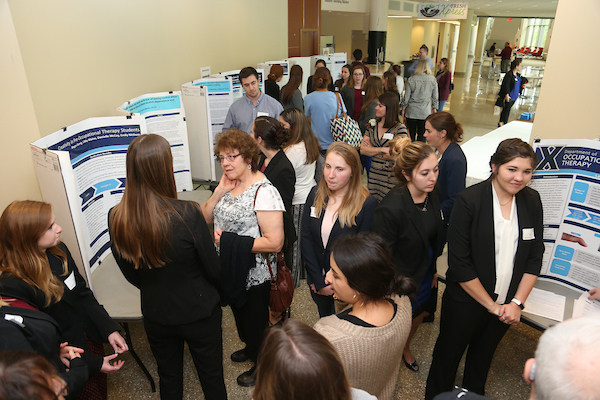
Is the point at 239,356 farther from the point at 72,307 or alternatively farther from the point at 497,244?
the point at 497,244

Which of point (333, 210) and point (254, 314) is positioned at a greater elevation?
point (333, 210)

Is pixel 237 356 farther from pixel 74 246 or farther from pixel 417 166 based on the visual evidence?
pixel 417 166

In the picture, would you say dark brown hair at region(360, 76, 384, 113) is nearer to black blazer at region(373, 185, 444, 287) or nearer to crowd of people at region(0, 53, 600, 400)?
crowd of people at region(0, 53, 600, 400)

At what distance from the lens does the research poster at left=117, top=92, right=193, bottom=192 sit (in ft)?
11.5

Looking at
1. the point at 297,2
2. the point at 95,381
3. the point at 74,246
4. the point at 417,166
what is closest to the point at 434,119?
the point at 417,166

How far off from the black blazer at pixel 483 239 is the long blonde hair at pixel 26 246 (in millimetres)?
1949

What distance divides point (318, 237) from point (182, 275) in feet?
2.84

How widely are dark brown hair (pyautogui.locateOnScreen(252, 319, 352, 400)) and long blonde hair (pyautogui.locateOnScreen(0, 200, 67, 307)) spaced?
1.27 metres

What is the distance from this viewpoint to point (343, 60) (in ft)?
30.7

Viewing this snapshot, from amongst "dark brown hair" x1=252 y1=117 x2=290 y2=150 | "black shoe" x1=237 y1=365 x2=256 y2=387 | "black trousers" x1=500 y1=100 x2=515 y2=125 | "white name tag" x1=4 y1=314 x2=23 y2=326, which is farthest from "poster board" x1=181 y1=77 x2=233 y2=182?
"black trousers" x1=500 y1=100 x2=515 y2=125

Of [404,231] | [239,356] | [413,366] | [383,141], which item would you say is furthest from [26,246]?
[383,141]

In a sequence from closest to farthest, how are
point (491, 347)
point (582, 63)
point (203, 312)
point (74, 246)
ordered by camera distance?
point (203, 312)
point (491, 347)
point (74, 246)
point (582, 63)

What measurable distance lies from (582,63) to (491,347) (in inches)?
79.8

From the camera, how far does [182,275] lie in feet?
5.77
